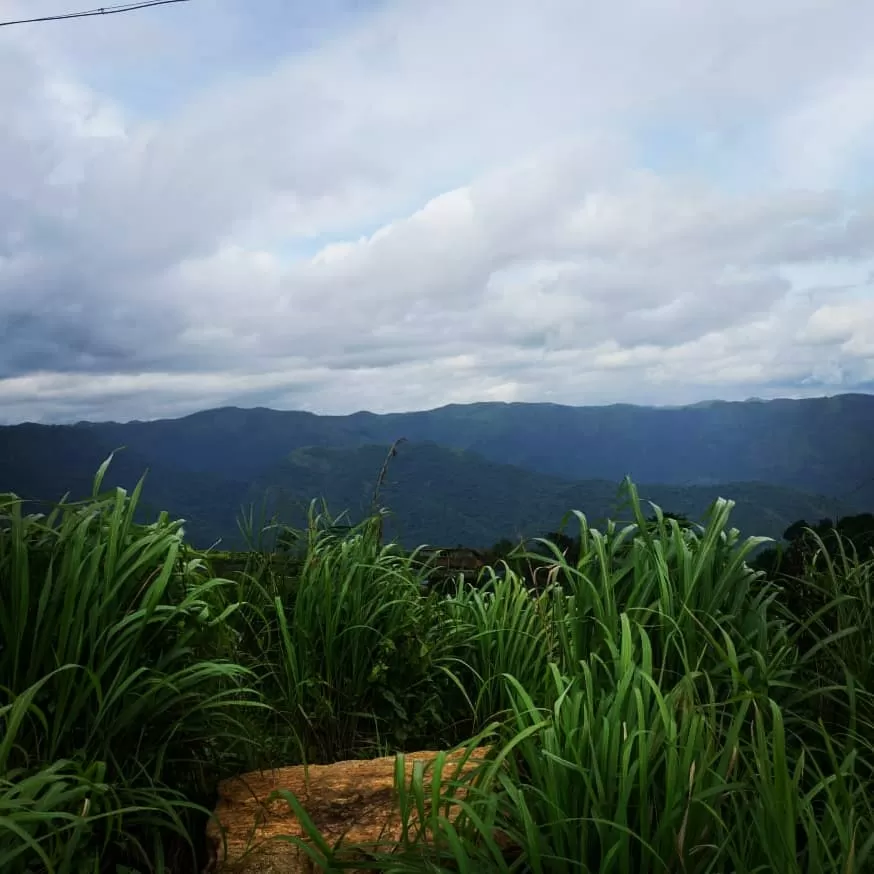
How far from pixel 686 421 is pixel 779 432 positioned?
3275 cm

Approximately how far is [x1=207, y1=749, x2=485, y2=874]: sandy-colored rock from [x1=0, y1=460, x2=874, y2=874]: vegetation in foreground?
10 cm

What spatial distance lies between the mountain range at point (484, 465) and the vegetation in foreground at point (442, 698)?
243 mm

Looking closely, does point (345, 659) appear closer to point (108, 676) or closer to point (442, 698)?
point (442, 698)

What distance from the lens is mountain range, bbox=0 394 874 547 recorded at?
10.9 feet

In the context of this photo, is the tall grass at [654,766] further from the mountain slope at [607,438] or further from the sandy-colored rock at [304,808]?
the mountain slope at [607,438]

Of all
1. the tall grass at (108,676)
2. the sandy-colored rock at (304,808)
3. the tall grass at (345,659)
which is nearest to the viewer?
the tall grass at (108,676)

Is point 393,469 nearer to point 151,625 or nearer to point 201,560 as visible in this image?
point 201,560

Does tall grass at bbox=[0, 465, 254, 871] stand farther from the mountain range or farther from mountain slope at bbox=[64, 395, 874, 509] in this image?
mountain slope at bbox=[64, 395, 874, 509]

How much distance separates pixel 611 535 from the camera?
9.48ft

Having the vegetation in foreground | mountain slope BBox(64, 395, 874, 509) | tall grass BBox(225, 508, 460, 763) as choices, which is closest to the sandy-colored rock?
the vegetation in foreground

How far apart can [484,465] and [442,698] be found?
4418 centimetres

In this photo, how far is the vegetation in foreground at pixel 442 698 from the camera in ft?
5.75

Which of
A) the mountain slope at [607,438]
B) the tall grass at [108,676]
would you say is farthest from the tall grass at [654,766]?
the mountain slope at [607,438]

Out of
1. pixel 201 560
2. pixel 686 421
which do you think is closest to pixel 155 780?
pixel 201 560
